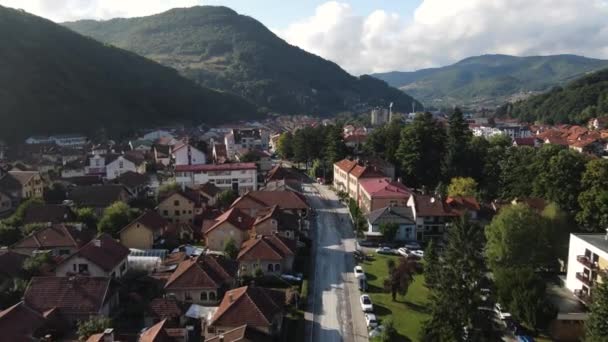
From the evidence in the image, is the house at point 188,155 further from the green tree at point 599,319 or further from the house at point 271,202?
the green tree at point 599,319

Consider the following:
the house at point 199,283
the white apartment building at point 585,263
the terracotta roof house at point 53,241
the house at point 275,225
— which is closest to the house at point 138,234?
the terracotta roof house at point 53,241

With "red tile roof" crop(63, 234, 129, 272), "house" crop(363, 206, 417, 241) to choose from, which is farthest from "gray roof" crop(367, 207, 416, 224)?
"red tile roof" crop(63, 234, 129, 272)

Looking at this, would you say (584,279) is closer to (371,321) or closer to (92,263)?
(371,321)

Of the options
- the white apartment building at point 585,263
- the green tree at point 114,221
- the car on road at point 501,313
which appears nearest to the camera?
the car on road at point 501,313

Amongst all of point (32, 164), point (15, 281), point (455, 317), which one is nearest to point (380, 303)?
point (455, 317)

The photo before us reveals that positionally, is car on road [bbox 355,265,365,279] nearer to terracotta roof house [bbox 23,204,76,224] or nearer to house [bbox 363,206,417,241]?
house [bbox 363,206,417,241]
